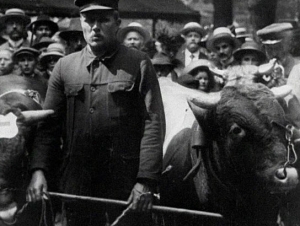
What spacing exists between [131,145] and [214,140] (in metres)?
0.68

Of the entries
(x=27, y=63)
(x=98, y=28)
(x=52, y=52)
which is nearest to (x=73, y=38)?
(x=52, y=52)

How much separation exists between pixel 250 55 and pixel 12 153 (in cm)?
412

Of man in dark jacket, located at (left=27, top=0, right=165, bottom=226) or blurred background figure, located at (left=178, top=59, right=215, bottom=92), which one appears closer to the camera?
man in dark jacket, located at (left=27, top=0, right=165, bottom=226)

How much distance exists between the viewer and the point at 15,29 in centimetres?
1028

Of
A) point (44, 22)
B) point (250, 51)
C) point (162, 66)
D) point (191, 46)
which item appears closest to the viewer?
point (250, 51)

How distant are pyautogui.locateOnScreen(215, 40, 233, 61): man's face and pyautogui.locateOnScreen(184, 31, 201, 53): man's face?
73 centimetres

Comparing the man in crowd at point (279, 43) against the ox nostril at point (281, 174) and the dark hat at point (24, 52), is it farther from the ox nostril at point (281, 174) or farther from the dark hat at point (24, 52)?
the ox nostril at point (281, 174)

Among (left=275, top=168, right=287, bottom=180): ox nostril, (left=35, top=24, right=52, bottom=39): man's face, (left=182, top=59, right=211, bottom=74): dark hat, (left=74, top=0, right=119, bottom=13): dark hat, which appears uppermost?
(left=35, top=24, right=52, bottom=39): man's face

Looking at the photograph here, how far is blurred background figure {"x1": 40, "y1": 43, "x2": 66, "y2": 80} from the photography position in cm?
895

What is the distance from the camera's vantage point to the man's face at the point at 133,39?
989 cm

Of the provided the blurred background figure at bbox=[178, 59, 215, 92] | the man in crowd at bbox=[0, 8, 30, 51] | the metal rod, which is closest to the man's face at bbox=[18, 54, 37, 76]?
the man in crowd at bbox=[0, 8, 30, 51]

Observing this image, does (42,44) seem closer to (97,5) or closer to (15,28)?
(15,28)

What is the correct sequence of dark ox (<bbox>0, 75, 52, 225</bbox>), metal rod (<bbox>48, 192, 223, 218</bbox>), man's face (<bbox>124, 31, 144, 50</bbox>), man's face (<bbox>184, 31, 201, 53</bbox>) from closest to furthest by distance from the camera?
metal rod (<bbox>48, 192, 223, 218</bbox>), dark ox (<bbox>0, 75, 52, 225</bbox>), man's face (<bbox>124, 31, 144, 50</bbox>), man's face (<bbox>184, 31, 201, 53</bbox>)

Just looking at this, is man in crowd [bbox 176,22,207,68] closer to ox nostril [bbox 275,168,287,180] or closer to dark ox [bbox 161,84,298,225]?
dark ox [bbox 161,84,298,225]
